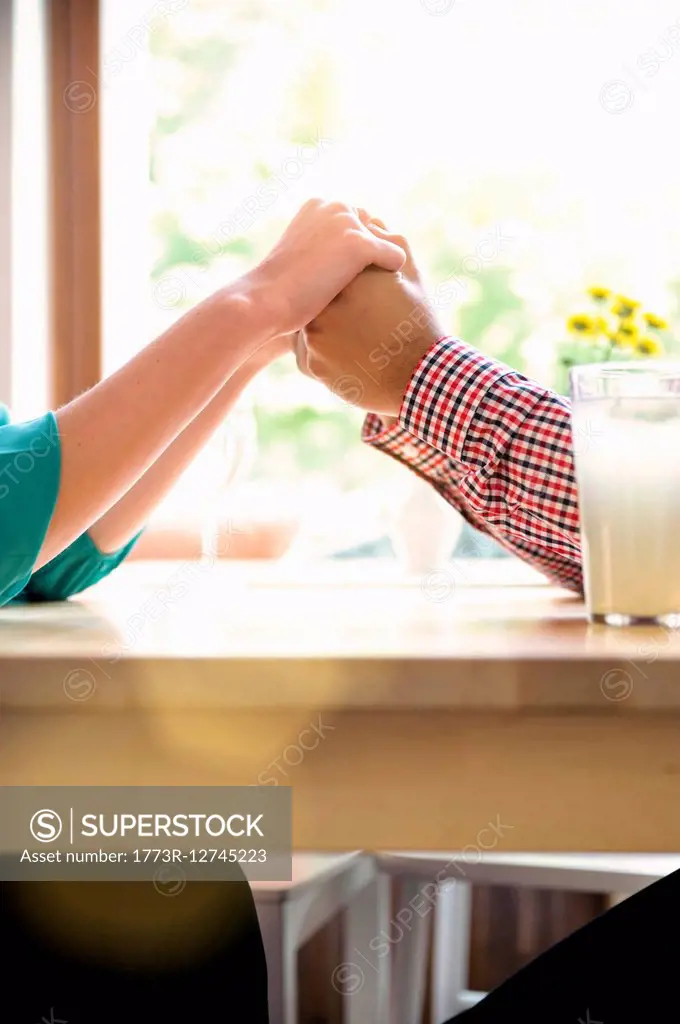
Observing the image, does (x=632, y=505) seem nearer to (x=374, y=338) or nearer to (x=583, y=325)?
(x=374, y=338)

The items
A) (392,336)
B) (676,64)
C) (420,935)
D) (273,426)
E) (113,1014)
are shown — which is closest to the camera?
(113,1014)

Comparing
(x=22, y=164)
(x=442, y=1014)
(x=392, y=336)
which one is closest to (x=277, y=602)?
(x=392, y=336)

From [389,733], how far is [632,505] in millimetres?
216

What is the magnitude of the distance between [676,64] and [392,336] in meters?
1.67

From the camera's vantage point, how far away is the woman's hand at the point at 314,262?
74 centimetres

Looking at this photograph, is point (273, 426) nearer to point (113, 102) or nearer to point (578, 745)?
point (113, 102)

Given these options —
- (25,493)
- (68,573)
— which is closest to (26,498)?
(25,493)

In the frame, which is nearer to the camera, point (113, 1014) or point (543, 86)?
point (113, 1014)

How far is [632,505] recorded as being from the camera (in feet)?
1.90

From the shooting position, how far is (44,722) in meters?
0.45

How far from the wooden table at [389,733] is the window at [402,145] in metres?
1.62

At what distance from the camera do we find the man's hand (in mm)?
814

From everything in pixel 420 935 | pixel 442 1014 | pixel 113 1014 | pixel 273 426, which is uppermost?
pixel 273 426

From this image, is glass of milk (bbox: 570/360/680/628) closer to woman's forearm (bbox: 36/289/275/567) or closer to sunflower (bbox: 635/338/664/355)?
woman's forearm (bbox: 36/289/275/567)
